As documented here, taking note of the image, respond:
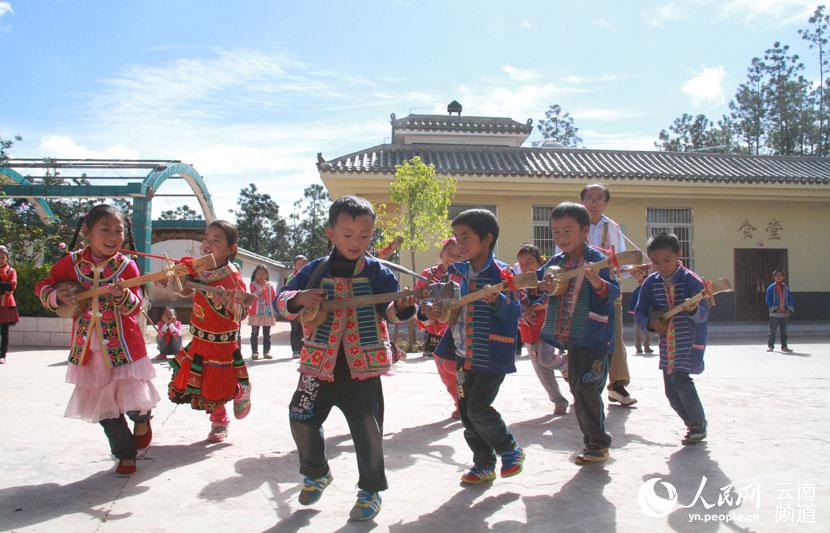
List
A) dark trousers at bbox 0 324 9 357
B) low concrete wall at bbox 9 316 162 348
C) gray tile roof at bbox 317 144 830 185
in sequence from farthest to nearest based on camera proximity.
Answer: gray tile roof at bbox 317 144 830 185 < low concrete wall at bbox 9 316 162 348 < dark trousers at bbox 0 324 9 357

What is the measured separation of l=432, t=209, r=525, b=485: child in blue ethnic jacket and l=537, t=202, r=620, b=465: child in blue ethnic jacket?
43 cm

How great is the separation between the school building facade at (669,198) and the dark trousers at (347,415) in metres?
11.5

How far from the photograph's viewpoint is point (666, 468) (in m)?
3.77

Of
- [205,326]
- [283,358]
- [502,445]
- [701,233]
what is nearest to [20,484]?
[205,326]

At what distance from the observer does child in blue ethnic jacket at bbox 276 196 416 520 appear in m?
3.07

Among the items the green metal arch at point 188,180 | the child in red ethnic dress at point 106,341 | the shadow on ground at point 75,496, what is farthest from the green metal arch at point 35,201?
the shadow on ground at point 75,496

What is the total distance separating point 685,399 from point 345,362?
8.24 feet

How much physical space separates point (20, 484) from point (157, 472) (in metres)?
0.68

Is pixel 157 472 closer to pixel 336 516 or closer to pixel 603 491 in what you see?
pixel 336 516

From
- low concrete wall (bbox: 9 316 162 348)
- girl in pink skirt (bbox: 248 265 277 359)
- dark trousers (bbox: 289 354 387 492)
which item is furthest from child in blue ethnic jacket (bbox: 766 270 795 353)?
low concrete wall (bbox: 9 316 162 348)

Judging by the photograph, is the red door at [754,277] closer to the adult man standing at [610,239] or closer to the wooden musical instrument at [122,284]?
the adult man standing at [610,239]

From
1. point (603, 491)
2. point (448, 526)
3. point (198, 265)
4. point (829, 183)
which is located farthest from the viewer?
point (829, 183)

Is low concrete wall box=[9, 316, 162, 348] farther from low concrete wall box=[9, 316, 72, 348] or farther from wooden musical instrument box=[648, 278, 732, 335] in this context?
wooden musical instrument box=[648, 278, 732, 335]

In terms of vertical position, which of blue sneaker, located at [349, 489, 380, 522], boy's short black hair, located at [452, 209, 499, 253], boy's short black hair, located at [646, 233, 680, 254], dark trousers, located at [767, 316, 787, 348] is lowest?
dark trousers, located at [767, 316, 787, 348]
